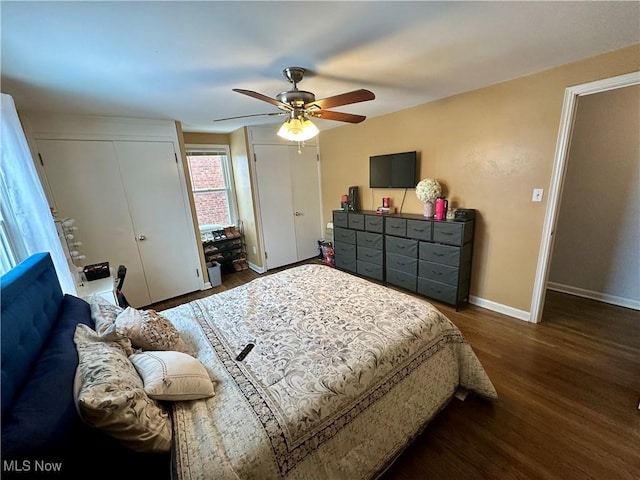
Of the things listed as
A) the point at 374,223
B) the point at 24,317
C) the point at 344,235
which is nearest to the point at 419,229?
the point at 374,223

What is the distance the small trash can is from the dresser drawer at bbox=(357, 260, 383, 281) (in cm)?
209

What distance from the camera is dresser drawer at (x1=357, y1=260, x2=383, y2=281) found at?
354cm

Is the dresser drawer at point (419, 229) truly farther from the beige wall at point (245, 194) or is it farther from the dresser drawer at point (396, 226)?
the beige wall at point (245, 194)

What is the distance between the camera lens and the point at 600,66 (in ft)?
6.34

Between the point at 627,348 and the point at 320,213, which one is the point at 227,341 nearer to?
the point at 627,348

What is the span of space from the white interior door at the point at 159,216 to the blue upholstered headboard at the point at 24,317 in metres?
1.91

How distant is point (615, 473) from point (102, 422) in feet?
7.70

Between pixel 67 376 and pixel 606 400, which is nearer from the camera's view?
pixel 67 376

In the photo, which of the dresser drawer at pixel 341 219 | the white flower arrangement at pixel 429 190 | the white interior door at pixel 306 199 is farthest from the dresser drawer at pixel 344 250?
the white flower arrangement at pixel 429 190

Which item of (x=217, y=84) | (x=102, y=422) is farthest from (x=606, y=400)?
(x=217, y=84)

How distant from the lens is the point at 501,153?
2557 mm

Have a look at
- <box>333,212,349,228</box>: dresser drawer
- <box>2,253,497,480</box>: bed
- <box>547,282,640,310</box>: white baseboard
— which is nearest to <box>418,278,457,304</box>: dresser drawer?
<box>2,253,497,480</box>: bed

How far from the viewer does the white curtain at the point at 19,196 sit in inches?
66.8

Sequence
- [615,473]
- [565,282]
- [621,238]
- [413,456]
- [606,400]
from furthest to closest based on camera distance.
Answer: [565,282] < [621,238] < [606,400] < [413,456] < [615,473]
